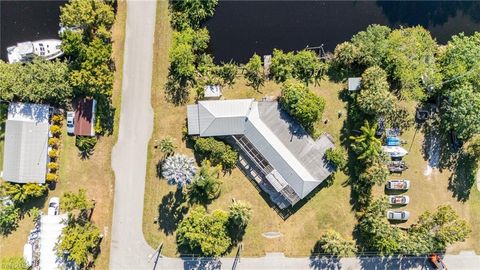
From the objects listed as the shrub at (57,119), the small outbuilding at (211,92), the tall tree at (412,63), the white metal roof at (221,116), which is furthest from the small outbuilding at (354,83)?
the shrub at (57,119)

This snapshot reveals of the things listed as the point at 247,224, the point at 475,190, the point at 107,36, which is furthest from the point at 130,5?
the point at 475,190

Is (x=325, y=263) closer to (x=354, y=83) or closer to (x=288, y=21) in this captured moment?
(x=354, y=83)

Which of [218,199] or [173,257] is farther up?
[218,199]

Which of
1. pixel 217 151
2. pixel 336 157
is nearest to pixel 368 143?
pixel 336 157

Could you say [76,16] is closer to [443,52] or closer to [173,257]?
[173,257]

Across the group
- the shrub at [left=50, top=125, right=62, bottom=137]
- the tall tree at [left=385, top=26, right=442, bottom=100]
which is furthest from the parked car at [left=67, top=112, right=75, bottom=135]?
the tall tree at [left=385, top=26, right=442, bottom=100]

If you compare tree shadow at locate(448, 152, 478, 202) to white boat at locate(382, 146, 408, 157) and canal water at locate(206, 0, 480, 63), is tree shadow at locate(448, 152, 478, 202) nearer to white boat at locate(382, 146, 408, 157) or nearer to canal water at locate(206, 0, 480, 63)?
white boat at locate(382, 146, 408, 157)

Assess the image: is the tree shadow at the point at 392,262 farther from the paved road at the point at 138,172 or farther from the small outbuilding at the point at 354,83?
the small outbuilding at the point at 354,83
